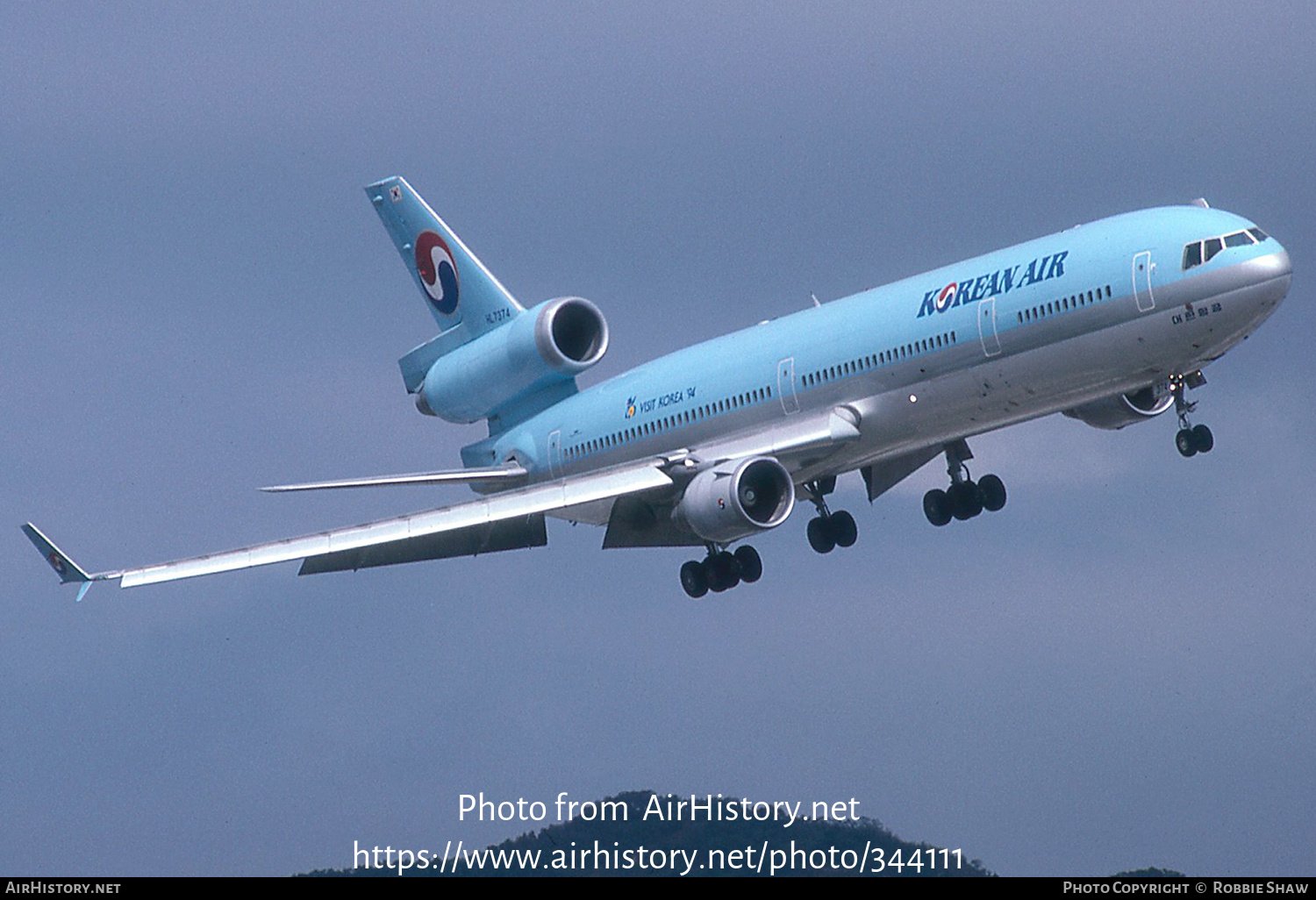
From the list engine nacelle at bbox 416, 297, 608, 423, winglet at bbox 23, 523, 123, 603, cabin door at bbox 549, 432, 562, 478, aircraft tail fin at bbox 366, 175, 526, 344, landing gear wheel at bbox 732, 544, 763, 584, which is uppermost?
aircraft tail fin at bbox 366, 175, 526, 344

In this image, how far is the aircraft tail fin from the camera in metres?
57.8

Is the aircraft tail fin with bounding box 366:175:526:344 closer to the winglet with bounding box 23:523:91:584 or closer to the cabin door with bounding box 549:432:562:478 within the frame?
the cabin door with bounding box 549:432:562:478

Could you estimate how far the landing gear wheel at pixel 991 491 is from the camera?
49.7m

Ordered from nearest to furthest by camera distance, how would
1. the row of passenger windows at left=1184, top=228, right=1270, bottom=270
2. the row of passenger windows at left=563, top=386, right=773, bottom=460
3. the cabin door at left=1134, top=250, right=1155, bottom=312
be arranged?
the row of passenger windows at left=1184, top=228, right=1270, bottom=270, the cabin door at left=1134, top=250, right=1155, bottom=312, the row of passenger windows at left=563, top=386, right=773, bottom=460

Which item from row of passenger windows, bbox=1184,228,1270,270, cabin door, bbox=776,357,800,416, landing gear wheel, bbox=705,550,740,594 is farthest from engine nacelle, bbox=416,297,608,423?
row of passenger windows, bbox=1184,228,1270,270

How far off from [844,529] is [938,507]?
2777mm

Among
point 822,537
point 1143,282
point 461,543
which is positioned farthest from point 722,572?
point 1143,282

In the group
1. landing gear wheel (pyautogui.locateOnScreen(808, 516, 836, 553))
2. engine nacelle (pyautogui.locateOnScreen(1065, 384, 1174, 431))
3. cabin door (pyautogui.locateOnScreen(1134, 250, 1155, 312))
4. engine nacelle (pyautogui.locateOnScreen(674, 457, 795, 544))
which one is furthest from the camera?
landing gear wheel (pyautogui.locateOnScreen(808, 516, 836, 553))

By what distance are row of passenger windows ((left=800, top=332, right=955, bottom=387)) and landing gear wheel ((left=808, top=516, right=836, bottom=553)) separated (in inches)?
273

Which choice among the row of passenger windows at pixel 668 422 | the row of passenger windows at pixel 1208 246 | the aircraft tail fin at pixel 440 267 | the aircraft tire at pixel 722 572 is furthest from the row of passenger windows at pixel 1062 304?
the aircraft tail fin at pixel 440 267

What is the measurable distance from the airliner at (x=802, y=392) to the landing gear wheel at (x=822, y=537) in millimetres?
49

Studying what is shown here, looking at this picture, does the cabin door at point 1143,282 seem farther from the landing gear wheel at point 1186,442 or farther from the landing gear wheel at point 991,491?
the landing gear wheel at point 991,491

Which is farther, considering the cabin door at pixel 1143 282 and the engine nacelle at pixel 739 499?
the engine nacelle at pixel 739 499
